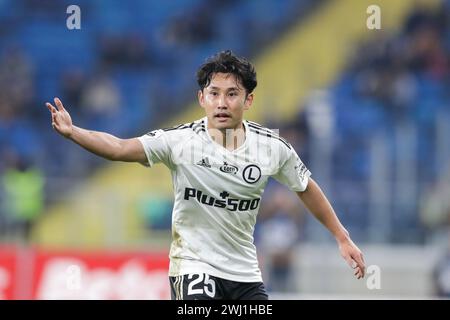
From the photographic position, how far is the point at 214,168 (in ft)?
20.5

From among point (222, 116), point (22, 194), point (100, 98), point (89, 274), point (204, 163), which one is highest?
point (100, 98)

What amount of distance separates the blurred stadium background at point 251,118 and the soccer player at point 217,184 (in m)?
4.91

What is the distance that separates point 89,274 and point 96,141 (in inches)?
263

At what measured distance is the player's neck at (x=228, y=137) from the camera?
6336mm

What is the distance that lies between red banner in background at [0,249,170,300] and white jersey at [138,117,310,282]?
575 centimetres

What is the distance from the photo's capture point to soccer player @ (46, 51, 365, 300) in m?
6.20

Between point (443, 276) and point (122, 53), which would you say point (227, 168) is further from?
point (122, 53)

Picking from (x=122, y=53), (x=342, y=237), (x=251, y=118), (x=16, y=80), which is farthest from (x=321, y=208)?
(x=122, y=53)

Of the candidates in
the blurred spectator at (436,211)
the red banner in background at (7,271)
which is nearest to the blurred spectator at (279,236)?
the blurred spectator at (436,211)

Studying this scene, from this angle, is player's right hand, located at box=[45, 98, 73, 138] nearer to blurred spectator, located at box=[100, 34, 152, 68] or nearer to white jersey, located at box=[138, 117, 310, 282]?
white jersey, located at box=[138, 117, 310, 282]

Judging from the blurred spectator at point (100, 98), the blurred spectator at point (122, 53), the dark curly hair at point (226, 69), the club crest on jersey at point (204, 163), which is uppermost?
the blurred spectator at point (122, 53)

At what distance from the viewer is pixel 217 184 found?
6230mm

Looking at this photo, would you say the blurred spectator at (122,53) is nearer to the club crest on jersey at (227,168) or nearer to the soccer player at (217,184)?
the soccer player at (217,184)

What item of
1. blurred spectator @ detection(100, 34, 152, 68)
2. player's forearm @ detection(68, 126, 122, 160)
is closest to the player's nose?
player's forearm @ detection(68, 126, 122, 160)
